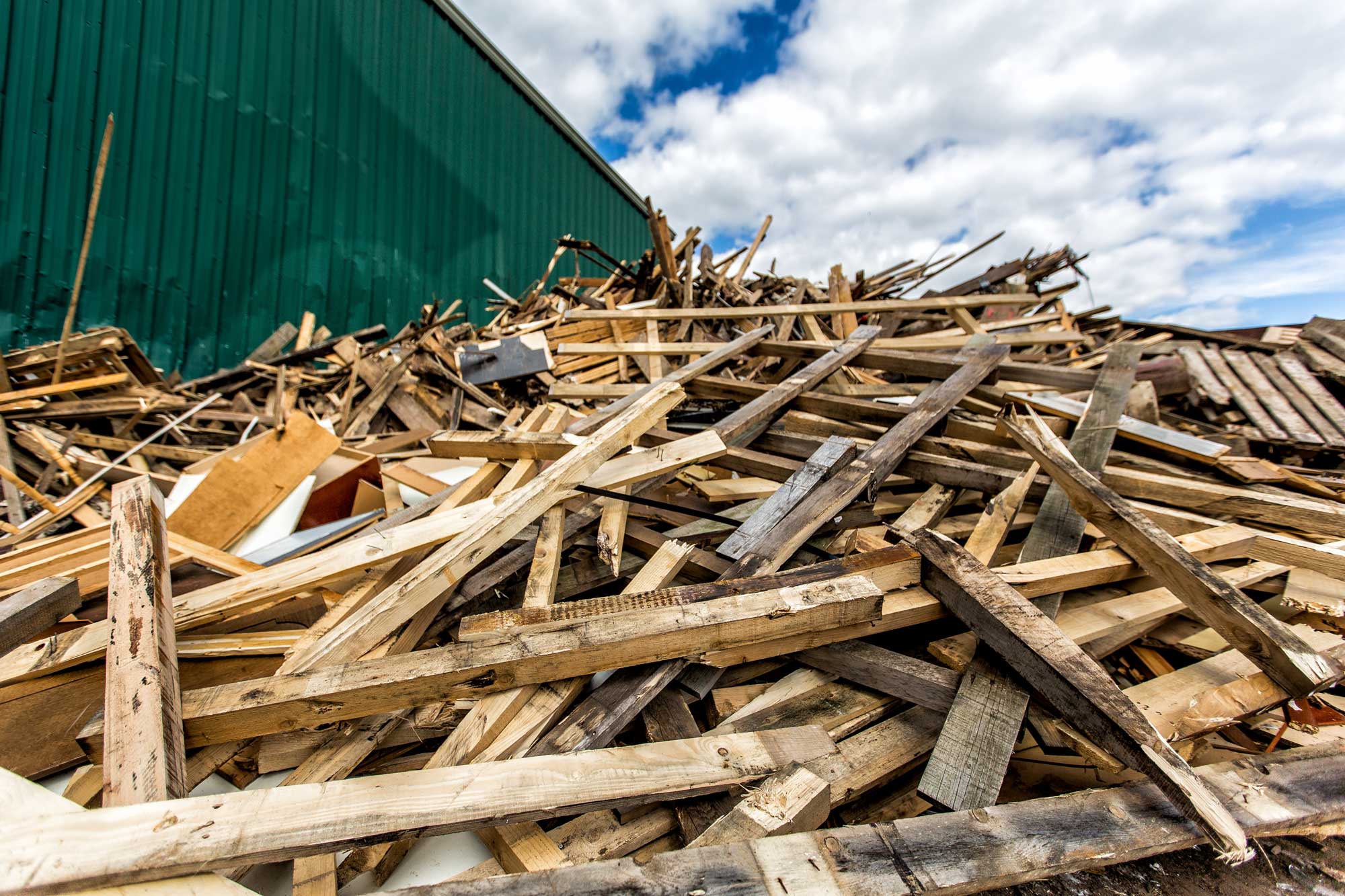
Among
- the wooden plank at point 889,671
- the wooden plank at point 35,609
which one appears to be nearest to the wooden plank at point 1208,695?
the wooden plank at point 889,671

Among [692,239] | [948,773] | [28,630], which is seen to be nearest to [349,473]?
[28,630]

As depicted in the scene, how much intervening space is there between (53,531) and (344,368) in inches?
116

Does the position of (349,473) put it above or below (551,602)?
above

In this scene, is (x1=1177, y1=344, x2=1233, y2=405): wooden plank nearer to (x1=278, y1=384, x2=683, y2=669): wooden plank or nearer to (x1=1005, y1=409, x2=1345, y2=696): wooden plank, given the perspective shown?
(x1=1005, y1=409, x2=1345, y2=696): wooden plank

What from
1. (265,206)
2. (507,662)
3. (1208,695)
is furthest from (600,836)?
(265,206)

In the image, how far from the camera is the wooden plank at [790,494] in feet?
7.06

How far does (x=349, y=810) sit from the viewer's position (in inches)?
46.3

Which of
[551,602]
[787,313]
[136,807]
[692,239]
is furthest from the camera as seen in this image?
[692,239]

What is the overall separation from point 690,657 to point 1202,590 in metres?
1.53

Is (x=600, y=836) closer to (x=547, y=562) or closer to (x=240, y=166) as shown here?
(x=547, y=562)

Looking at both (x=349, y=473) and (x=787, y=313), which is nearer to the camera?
(x=349, y=473)

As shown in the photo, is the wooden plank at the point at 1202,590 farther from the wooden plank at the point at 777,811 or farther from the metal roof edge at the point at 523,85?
the metal roof edge at the point at 523,85

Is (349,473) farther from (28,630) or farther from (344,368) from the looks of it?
(344,368)

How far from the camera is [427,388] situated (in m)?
5.78
